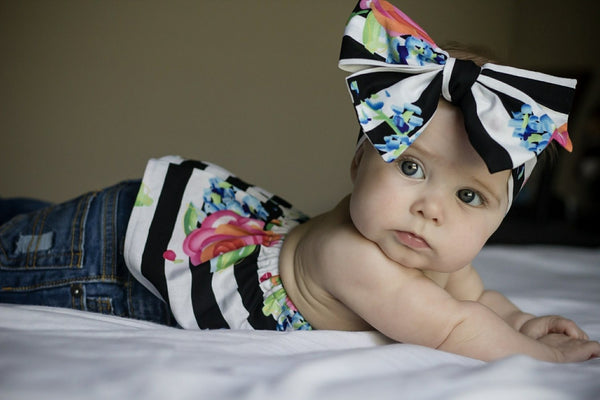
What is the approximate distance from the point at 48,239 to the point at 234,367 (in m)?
0.71

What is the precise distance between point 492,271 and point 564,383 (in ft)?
2.65

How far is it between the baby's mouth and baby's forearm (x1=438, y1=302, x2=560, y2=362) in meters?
0.11

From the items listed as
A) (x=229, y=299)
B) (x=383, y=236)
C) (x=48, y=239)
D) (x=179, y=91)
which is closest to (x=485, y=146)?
(x=383, y=236)

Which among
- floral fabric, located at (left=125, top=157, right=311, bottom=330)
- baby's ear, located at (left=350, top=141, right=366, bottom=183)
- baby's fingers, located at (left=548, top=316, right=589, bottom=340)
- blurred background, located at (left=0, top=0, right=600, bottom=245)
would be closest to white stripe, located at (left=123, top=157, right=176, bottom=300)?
floral fabric, located at (left=125, top=157, right=311, bottom=330)

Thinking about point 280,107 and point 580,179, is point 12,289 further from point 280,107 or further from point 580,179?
point 580,179

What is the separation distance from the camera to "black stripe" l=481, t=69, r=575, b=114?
860 mm

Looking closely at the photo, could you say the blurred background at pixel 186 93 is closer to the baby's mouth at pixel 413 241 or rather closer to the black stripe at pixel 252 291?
the black stripe at pixel 252 291

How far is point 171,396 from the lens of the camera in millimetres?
640

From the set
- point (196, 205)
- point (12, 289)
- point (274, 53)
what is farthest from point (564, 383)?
point (274, 53)

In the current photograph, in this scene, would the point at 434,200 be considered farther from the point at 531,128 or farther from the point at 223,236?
the point at 223,236

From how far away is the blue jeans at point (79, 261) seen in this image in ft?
3.88

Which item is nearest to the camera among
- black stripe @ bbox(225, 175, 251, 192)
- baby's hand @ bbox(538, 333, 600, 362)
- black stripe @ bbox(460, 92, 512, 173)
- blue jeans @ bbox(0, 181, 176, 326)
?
black stripe @ bbox(460, 92, 512, 173)

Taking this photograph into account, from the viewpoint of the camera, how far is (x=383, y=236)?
908mm

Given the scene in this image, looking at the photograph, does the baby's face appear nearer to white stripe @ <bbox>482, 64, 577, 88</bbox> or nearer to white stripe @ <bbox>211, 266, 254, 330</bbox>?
white stripe @ <bbox>482, 64, 577, 88</bbox>
